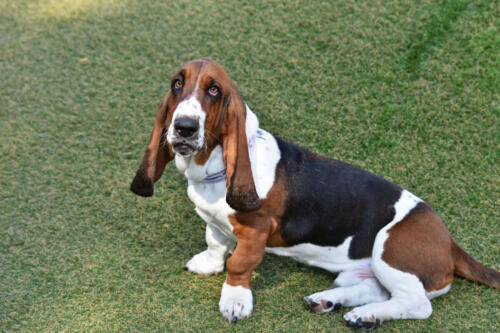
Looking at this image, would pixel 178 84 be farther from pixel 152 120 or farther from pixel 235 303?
pixel 152 120

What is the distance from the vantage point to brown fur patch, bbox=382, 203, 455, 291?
387cm

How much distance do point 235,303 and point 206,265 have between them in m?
0.52

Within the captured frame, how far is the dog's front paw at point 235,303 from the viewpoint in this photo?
3947mm

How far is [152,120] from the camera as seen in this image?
5.79 m

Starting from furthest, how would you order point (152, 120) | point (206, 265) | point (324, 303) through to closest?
point (152, 120) → point (206, 265) → point (324, 303)

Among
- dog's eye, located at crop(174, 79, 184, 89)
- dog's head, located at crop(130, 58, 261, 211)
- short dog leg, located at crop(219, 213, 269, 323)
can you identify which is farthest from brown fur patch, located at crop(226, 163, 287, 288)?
dog's eye, located at crop(174, 79, 184, 89)

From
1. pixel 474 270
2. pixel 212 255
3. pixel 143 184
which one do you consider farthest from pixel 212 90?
pixel 474 270

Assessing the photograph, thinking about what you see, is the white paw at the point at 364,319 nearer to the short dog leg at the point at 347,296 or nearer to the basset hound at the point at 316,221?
the basset hound at the point at 316,221

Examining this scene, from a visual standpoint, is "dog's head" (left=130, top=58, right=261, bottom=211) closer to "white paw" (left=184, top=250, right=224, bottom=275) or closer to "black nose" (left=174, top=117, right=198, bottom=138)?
"black nose" (left=174, top=117, right=198, bottom=138)

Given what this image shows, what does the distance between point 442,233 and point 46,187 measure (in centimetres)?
353

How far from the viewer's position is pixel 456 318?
403cm

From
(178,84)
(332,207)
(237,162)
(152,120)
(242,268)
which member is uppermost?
(178,84)

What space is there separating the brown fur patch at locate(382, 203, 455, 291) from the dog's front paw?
3.41 feet

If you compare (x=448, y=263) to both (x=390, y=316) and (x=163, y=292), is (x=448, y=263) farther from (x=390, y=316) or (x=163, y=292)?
(x=163, y=292)
